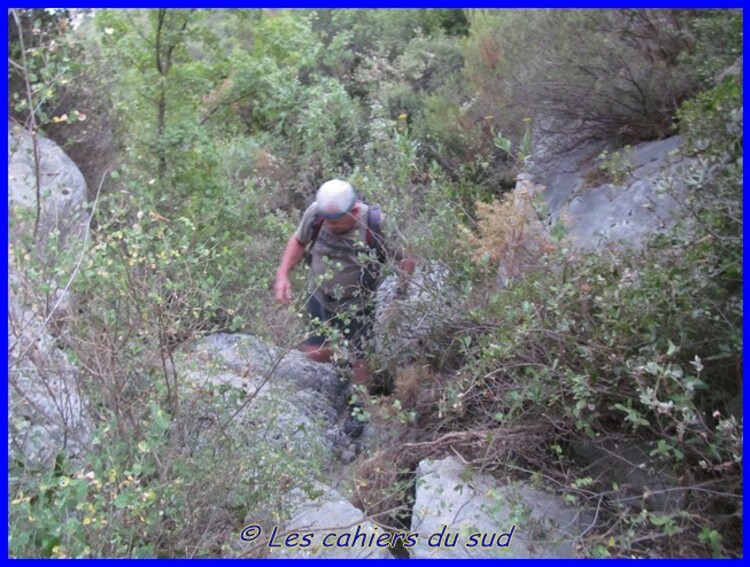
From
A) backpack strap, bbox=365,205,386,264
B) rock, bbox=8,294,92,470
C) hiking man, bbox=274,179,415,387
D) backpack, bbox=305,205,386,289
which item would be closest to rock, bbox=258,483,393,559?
rock, bbox=8,294,92,470

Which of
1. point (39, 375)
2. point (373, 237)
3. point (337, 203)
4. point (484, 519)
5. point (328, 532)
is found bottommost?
point (484, 519)

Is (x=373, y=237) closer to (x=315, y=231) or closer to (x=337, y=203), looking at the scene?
(x=337, y=203)

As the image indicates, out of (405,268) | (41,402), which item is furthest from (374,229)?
(41,402)

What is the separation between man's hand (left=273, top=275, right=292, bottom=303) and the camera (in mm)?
4953

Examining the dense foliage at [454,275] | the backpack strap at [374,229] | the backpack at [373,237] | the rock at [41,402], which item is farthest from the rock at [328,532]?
the backpack strap at [374,229]

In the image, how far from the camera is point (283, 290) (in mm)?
5016

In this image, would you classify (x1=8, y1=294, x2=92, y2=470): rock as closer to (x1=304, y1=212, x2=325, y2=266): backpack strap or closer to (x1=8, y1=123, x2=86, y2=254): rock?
(x1=8, y1=123, x2=86, y2=254): rock

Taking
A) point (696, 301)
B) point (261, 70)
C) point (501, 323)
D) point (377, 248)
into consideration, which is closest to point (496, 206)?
point (377, 248)

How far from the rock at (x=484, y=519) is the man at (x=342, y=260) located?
4.70 feet

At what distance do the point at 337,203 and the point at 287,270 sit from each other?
0.54m

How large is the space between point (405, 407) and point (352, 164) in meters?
4.39

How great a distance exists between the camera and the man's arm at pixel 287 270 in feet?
16.4

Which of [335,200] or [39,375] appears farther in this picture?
[335,200]

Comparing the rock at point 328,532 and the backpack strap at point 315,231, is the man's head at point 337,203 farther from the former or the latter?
the rock at point 328,532
